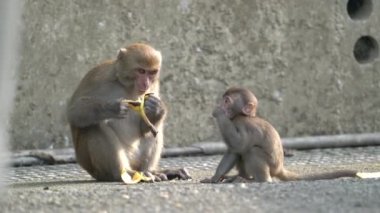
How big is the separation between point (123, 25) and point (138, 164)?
7.89 feet

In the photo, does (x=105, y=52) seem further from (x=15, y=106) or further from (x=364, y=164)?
(x=364, y=164)

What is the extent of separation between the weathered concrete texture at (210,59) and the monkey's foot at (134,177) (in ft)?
7.25

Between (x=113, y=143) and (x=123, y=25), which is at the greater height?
(x=123, y=25)

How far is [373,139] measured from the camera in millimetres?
12641

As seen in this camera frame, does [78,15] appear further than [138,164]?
Yes

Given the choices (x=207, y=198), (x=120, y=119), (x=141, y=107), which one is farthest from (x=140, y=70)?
(x=207, y=198)

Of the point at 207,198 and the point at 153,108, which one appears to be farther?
the point at 153,108

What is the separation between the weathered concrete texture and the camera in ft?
36.9

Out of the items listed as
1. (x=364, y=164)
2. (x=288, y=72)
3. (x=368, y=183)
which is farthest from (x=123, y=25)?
(x=368, y=183)

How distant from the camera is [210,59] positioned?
1203cm

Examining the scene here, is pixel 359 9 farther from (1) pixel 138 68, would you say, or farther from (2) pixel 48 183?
(2) pixel 48 183

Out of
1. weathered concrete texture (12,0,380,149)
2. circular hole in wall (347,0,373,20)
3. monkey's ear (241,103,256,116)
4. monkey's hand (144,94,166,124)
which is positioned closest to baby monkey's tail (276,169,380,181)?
monkey's ear (241,103,256,116)

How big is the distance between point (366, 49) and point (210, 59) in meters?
1.98

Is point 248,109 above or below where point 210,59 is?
below
